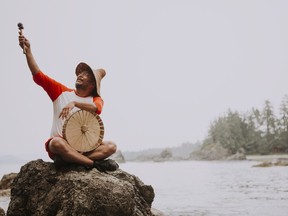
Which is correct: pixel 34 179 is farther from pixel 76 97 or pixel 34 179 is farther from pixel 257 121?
pixel 257 121

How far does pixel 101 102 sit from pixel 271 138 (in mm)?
73077

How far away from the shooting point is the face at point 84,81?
5.57m

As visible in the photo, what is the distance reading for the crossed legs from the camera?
500 cm

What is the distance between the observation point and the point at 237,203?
539 inches

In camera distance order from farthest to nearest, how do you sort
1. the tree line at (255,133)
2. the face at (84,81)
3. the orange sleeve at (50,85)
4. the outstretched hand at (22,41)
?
1. the tree line at (255,133)
2. the face at (84,81)
3. the orange sleeve at (50,85)
4. the outstretched hand at (22,41)

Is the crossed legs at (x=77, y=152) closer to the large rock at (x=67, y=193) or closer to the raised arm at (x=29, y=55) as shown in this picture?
the large rock at (x=67, y=193)

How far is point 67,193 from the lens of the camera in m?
5.00

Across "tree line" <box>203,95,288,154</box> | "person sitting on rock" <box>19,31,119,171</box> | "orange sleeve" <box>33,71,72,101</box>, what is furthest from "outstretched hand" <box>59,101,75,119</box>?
"tree line" <box>203,95,288,154</box>

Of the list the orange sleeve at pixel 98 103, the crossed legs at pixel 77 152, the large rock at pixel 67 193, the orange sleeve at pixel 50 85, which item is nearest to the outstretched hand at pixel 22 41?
the orange sleeve at pixel 50 85

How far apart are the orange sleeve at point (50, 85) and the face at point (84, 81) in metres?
0.26

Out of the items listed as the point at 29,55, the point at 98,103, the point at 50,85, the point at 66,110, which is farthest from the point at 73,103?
the point at 29,55

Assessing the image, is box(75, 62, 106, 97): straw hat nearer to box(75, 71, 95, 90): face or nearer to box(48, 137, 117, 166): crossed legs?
box(75, 71, 95, 90): face

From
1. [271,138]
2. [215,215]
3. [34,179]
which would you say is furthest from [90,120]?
[271,138]

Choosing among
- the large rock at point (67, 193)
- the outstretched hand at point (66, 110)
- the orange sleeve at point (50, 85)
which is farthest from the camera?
the orange sleeve at point (50, 85)
